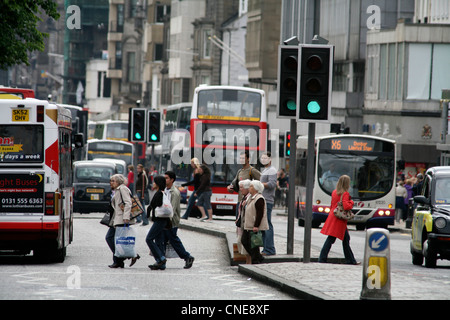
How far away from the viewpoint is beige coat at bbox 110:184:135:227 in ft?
61.2

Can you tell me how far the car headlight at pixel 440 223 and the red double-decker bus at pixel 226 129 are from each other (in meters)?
17.9

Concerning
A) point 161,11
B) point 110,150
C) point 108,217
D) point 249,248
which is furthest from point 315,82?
point 161,11

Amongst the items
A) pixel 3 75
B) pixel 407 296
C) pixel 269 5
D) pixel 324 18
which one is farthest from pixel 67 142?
pixel 3 75

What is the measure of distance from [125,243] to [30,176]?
1884 millimetres

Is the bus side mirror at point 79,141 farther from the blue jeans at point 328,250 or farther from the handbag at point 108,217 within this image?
the blue jeans at point 328,250

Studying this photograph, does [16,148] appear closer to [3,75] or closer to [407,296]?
[407,296]

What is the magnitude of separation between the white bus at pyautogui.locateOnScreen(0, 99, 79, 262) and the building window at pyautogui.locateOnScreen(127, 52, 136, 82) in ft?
372

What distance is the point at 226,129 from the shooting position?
38531 mm

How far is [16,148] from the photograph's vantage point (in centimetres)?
1897

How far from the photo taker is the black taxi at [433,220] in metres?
20.1

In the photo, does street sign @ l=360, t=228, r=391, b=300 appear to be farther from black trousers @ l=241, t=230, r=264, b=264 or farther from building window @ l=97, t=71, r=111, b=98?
building window @ l=97, t=71, r=111, b=98

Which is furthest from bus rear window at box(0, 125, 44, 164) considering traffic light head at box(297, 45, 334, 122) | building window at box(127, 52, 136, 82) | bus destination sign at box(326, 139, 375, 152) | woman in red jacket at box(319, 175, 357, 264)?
building window at box(127, 52, 136, 82)

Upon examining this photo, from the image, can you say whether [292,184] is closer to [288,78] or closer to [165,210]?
[288,78]

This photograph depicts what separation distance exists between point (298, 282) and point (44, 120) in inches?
239
